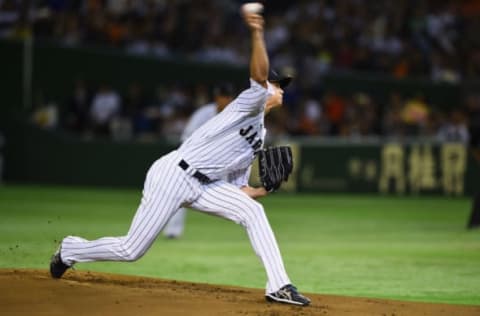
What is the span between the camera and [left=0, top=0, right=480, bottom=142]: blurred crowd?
2462cm

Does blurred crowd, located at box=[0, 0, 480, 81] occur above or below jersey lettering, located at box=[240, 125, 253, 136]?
above

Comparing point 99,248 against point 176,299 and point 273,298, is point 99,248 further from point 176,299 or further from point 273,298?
point 273,298

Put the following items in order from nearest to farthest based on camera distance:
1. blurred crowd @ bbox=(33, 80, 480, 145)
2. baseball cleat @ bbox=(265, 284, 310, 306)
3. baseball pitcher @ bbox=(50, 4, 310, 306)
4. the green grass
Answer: baseball cleat @ bbox=(265, 284, 310, 306)
baseball pitcher @ bbox=(50, 4, 310, 306)
the green grass
blurred crowd @ bbox=(33, 80, 480, 145)

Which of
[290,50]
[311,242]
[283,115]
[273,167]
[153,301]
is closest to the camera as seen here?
[153,301]

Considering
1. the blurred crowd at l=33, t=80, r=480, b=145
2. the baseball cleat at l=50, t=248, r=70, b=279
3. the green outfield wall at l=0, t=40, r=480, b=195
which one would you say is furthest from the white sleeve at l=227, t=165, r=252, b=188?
the blurred crowd at l=33, t=80, r=480, b=145

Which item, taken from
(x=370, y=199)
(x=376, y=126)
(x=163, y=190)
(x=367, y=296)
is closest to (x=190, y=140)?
(x=163, y=190)

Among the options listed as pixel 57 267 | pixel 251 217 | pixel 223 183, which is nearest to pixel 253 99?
pixel 223 183

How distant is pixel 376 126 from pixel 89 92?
7.25m

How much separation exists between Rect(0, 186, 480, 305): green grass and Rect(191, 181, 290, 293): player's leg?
1.73 meters

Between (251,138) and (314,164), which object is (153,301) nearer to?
(251,138)

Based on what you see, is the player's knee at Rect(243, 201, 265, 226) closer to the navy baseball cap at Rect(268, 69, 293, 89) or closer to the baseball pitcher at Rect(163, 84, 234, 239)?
the navy baseball cap at Rect(268, 69, 293, 89)

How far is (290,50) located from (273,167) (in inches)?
693

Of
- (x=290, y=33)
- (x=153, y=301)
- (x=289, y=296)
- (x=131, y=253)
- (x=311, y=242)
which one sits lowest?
(x=311, y=242)

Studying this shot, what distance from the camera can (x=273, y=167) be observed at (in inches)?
317
